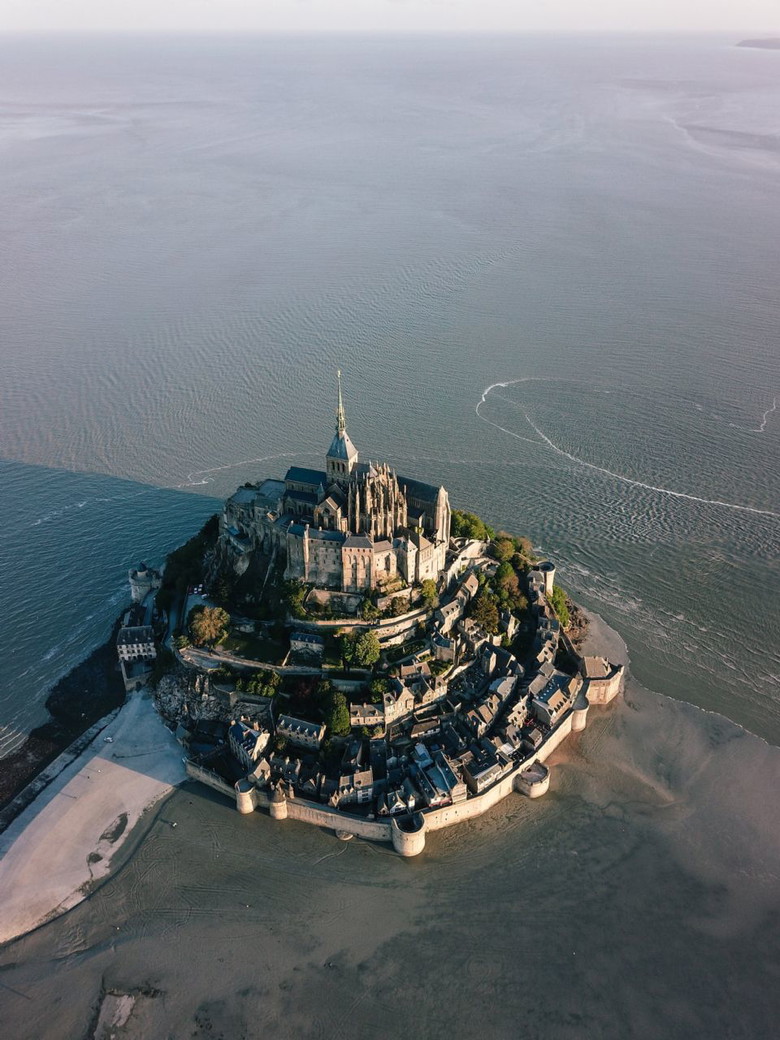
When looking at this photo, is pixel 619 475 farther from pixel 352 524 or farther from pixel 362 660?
pixel 362 660

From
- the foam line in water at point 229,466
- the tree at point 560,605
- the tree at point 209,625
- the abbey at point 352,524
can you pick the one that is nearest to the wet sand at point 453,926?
the tree at point 209,625

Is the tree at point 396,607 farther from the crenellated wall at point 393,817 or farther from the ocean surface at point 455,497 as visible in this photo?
the ocean surface at point 455,497

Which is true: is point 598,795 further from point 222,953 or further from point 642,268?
point 642,268

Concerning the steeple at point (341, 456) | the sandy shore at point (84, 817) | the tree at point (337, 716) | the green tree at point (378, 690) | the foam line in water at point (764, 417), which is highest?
the steeple at point (341, 456)

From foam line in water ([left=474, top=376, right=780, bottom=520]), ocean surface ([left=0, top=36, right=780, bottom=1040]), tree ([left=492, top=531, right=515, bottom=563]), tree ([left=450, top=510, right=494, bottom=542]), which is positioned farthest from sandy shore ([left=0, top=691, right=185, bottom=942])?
foam line in water ([left=474, top=376, right=780, bottom=520])

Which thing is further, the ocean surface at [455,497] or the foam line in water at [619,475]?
the foam line in water at [619,475]
